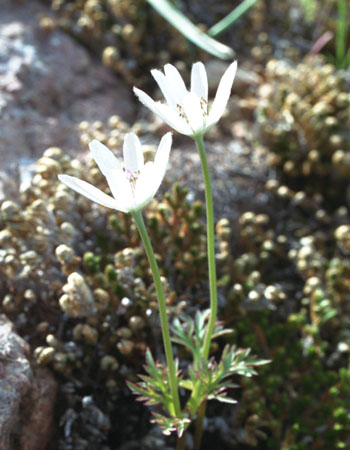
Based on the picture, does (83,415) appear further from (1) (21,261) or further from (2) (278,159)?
(2) (278,159)

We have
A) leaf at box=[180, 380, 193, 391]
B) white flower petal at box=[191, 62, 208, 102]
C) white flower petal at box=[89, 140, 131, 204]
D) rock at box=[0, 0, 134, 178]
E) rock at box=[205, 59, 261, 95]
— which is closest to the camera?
white flower petal at box=[89, 140, 131, 204]

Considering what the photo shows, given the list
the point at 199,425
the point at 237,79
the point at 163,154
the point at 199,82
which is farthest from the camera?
the point at 237,79

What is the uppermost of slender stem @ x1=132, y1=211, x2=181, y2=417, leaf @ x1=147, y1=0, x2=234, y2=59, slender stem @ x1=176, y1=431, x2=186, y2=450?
leaf @ x1=147, y1=0, x2=234, y2=59

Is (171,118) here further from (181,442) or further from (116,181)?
(181,442)

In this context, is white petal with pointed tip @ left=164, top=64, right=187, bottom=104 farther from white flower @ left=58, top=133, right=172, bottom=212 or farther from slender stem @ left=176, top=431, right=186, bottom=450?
slender stem @ left=176, top=431, right=186, bottom=450

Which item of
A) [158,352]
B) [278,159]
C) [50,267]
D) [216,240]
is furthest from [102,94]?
[158,352]

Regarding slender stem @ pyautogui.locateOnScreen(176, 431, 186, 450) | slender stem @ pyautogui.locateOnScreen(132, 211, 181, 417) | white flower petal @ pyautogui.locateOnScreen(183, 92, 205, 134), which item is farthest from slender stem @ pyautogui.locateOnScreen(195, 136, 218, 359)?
slender stem @ pyautogui.locateOnScreen(176, 431, 186, 450)

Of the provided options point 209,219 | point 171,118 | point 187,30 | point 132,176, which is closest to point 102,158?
point 132,176
